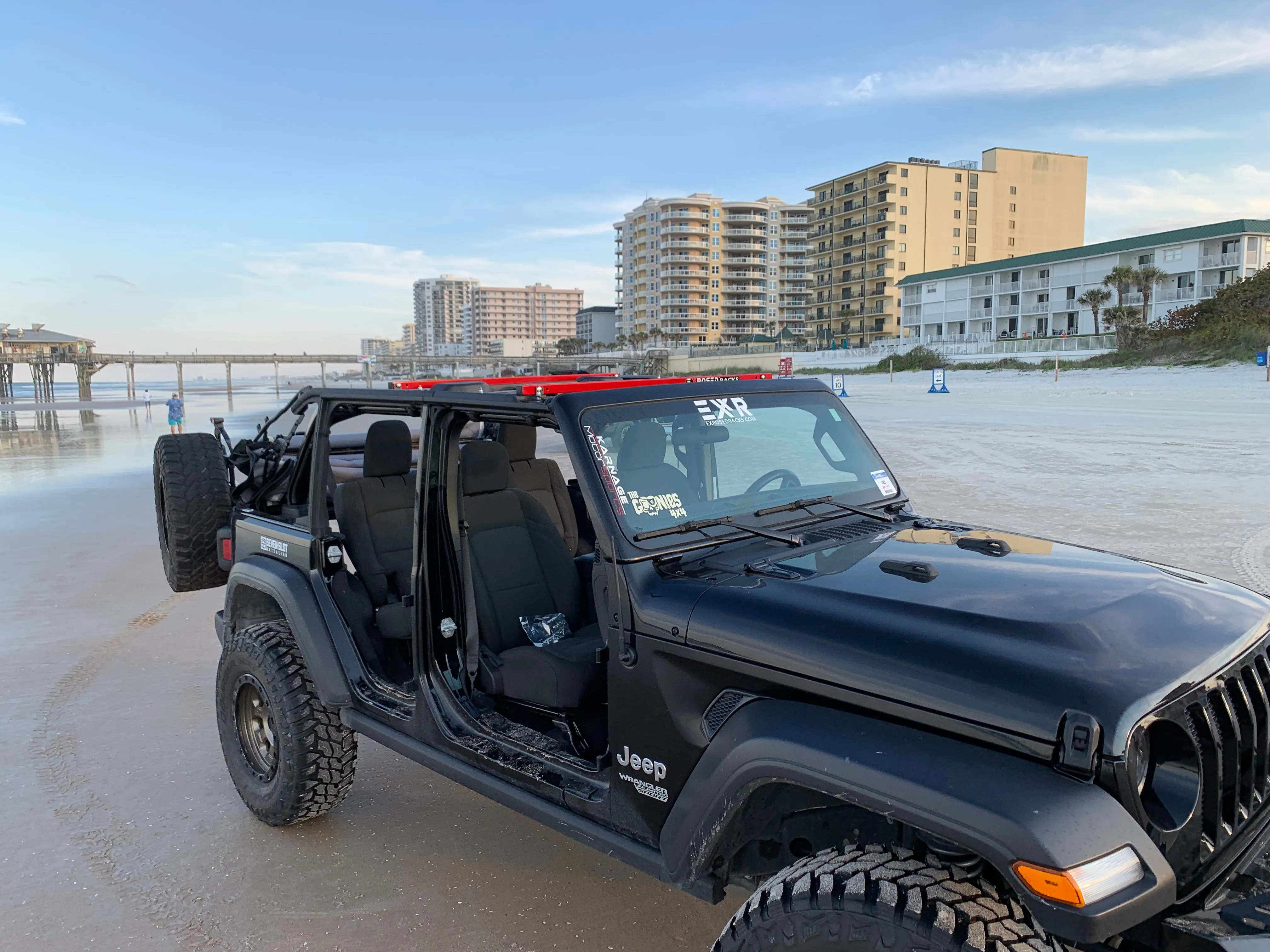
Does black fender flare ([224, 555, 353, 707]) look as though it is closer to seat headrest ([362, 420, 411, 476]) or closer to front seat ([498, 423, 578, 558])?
seat headrest ([362, 420, 411, 476])

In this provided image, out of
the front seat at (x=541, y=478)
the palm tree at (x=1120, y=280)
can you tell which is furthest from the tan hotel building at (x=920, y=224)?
the front seat at (x=541, y=478)

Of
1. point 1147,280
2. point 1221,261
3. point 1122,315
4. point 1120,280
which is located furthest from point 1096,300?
point 1122,315

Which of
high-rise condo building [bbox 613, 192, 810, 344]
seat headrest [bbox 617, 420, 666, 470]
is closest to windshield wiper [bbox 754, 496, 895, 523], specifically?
seat headrest [bbox 617, 420, 666, 470]

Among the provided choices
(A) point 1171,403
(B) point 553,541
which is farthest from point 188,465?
(A) point 1171,403

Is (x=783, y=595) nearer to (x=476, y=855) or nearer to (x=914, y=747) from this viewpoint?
(x=914, y=747)

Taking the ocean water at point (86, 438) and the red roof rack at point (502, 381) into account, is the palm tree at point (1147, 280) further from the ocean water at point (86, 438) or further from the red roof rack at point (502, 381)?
the red roof rack at point (502, 381)

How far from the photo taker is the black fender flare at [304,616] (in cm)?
348

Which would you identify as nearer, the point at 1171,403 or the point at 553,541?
the point at 553,541

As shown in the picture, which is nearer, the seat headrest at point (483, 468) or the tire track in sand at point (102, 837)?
the tire track in sand at point (102, 837)

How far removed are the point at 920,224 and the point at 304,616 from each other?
97339 mm

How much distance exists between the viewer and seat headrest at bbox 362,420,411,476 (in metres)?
3.88

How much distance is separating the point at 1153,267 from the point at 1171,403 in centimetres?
3776

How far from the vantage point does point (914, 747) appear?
6.13 feet

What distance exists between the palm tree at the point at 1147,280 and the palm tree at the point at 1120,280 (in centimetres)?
31
